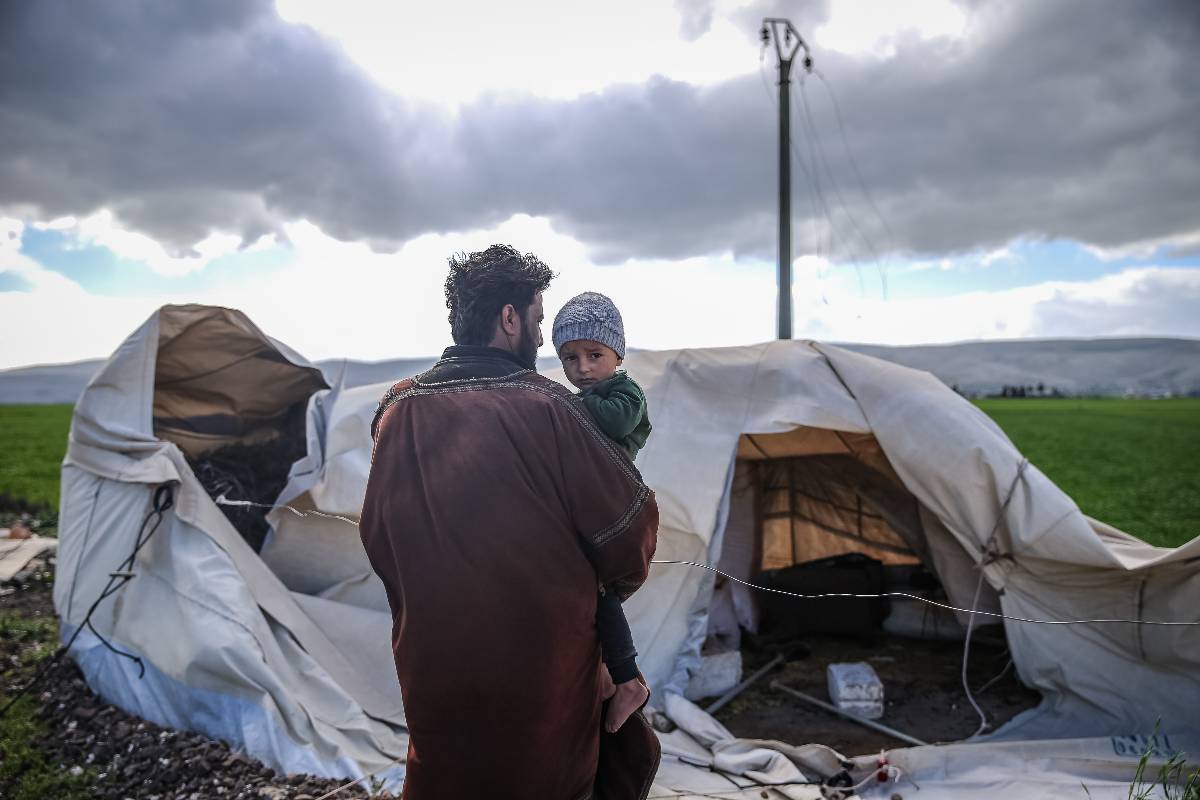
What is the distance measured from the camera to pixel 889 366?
4430 millimetres

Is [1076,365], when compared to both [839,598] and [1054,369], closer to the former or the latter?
[1054,369]

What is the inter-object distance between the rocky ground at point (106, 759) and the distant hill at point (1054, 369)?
6972cm

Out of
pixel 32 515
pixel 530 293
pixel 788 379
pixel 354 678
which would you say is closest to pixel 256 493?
pixel 354 678

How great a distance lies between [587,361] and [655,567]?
7.63ft

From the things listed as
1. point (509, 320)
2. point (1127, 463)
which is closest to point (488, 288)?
point (509, 320)

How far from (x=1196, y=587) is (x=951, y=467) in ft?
3.56

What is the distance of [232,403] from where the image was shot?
17.6 feet

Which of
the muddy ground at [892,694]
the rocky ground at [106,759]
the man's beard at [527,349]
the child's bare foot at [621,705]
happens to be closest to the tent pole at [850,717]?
the muddy ground at [892,694]

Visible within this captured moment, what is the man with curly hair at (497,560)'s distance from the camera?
150cm

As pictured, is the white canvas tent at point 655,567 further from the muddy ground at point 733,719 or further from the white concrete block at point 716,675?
the white concrete block at point 716,675

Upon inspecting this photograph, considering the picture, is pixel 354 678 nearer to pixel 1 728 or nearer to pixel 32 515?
pixel 1 728

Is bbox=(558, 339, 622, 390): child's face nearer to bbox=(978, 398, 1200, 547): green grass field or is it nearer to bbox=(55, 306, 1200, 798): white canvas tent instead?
bbox=(55, 306, 1200, 798): white canvas tent

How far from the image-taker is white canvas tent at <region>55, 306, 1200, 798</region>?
3.56 m

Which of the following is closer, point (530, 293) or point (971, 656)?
point (530, 293)
